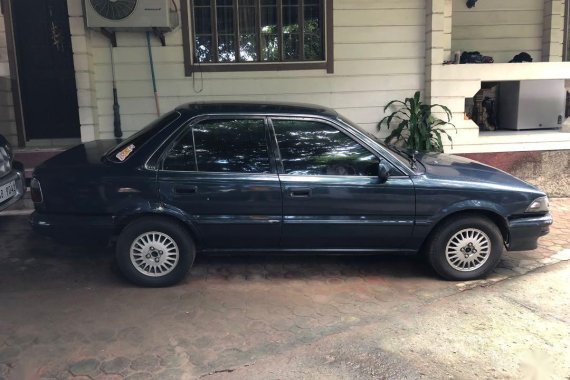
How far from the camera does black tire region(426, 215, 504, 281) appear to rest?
14.8ft

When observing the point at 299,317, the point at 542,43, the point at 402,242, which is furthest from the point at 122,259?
the point at 542,43

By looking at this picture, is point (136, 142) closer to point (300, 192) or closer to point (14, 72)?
point (300, 192)

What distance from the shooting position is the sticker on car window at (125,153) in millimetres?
4430

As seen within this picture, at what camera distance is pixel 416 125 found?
7.48 m

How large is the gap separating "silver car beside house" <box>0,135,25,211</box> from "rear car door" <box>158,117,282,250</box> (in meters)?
1.91

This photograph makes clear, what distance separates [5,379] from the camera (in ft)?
10.5

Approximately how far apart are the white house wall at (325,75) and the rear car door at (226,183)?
11.1 ft

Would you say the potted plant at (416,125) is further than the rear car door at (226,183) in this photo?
Yes

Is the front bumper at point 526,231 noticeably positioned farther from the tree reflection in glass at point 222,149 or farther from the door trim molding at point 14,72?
the door trim molding at point 14,72

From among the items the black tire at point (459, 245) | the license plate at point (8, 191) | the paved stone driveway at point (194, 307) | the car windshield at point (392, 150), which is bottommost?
the paved stone driveway at point (194, 307)

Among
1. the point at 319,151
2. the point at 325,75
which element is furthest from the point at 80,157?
the point at 325,75

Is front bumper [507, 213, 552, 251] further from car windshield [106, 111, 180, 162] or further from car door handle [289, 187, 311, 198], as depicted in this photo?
car windshield [106, 111, 180, 162]

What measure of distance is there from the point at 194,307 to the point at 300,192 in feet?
4.19

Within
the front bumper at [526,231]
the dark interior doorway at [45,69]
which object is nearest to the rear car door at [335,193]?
the front bumper at [526,231]
